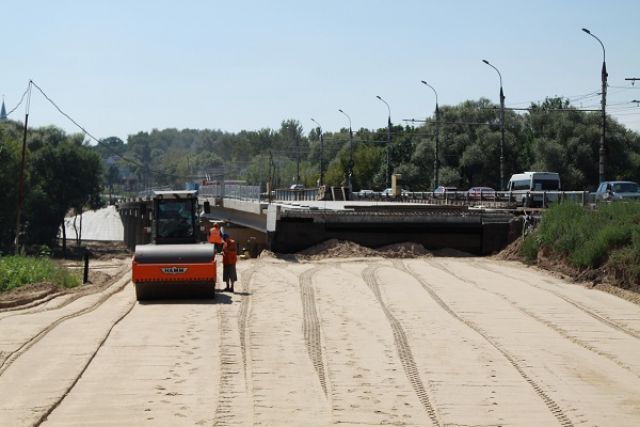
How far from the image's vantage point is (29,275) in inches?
1260

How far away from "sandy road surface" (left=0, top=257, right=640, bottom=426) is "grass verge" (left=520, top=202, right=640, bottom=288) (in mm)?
1606

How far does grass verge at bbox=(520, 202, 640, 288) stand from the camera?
26453 mm

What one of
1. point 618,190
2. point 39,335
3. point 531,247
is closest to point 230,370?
point 39,335

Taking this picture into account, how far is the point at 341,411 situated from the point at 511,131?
93015 mm

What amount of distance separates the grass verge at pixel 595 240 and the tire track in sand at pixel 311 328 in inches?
304

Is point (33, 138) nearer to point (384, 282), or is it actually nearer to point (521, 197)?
point (521, 197)

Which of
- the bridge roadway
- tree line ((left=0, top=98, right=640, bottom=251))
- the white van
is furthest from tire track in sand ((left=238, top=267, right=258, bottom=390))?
tree line ((left=0, top=98, right=640, bottom=251))

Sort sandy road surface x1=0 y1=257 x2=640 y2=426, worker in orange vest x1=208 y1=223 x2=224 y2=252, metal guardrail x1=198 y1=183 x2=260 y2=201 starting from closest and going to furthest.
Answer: sandy road surface x1=0 y1=257 x2=640 y2=426 < worker in orange vest x1=208 y1=223 x2=224 y2=252 < metal guardrail x1=198 y1=183 x2=260 y2=201

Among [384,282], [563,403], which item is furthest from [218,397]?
[384,282]

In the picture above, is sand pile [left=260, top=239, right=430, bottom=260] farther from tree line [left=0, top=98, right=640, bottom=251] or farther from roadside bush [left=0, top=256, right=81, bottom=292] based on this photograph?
tree line [left=0, top=98, right=640, bottom=251]

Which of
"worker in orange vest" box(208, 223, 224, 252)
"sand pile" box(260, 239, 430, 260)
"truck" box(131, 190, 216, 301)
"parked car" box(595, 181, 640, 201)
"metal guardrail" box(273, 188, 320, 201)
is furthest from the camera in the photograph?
"metal guardrail" box(273, 188, 320, 201)

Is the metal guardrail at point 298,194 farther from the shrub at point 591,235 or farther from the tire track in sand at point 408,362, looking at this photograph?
the tire track in sand at point 408,362

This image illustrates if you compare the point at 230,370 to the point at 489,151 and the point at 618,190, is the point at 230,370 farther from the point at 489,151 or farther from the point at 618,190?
the point at 489,151

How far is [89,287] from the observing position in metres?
30.5
